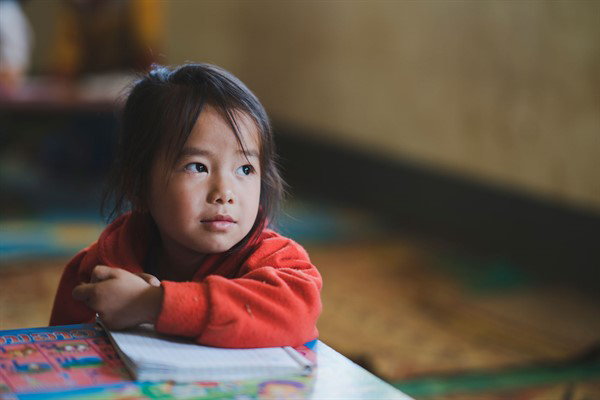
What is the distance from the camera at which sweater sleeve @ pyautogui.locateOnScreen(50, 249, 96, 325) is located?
1088 millimetres

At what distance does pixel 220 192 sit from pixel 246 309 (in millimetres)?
A: 145

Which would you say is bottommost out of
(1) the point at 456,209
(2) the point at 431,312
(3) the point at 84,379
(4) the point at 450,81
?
(2) the point at 431,312

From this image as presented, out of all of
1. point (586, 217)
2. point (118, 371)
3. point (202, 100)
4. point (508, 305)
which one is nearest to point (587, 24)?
point (586, 217)

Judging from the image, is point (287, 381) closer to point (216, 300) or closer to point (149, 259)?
point (216, 300)

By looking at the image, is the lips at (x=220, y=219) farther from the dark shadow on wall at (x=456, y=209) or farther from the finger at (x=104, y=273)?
the dark shadow on wall at (x=456, y=209)

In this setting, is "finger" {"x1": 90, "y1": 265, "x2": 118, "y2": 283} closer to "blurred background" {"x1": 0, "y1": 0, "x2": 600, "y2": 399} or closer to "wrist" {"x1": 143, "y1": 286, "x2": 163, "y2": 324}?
"wrist" {"x1": 143, "y1": 286, "x2": 163, "y2": 324}

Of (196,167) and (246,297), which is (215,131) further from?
(246,297)

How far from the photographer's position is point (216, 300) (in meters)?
0.84

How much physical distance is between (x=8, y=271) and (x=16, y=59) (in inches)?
78.7

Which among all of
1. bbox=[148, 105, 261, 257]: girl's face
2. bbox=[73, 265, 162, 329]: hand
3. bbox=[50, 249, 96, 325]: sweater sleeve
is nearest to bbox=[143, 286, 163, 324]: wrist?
bbox=[73, 265, 162, 329]: hand

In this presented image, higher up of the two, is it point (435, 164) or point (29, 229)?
point (435, 164)

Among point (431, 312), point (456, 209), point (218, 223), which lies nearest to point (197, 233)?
point (218, 223)

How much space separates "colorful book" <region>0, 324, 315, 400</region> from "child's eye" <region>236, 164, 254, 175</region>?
9.1 inches

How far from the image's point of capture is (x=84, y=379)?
75 centimetres
